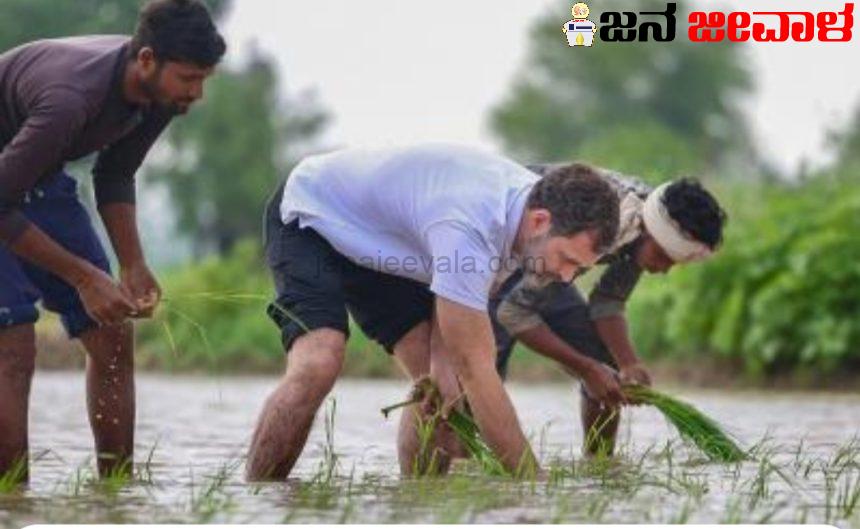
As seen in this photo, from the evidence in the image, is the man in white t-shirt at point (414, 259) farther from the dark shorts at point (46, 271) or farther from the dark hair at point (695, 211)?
the dark hair at point (695, 211)

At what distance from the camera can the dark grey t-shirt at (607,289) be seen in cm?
905

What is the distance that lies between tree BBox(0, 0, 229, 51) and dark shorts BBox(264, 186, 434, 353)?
97.5 ft

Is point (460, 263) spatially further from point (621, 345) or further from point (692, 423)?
point (621, 345)

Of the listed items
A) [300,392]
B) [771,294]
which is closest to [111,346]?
[300,392]

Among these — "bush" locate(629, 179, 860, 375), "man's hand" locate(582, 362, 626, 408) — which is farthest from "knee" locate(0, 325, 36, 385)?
"bush" locate(629, 179, 860, 375)

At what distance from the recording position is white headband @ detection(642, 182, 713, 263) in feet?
29.1

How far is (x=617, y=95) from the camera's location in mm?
80500

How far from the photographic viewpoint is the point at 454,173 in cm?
763

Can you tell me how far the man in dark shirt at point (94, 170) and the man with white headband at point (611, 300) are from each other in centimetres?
154

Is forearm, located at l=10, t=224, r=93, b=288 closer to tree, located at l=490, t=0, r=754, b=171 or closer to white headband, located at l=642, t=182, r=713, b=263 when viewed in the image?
white headband, located at l=642, t=182, r=713, b=263

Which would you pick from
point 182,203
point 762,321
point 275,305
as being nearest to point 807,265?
point 762,321

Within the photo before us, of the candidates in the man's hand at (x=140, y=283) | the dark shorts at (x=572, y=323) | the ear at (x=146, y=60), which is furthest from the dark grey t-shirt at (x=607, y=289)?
the ear at (x=146, y=60)

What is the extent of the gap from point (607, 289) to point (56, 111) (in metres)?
3.02

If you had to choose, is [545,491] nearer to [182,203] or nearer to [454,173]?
[454,173]
